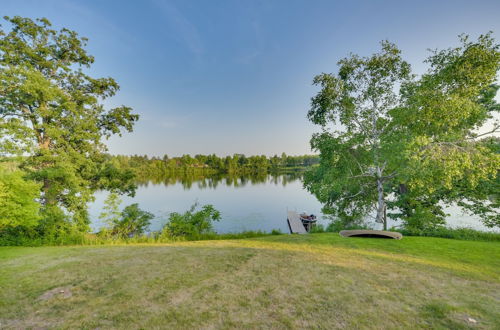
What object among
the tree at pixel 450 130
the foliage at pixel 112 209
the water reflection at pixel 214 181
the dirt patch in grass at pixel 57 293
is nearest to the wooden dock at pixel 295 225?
the tree at pixel 450 130

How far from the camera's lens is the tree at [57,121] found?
942 cm

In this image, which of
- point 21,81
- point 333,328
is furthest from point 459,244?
point 21,81

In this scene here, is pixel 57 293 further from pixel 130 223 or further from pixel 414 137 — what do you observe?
pixel 414 137

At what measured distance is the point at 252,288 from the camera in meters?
3.64

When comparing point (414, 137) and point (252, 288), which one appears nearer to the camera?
point (252, 288)

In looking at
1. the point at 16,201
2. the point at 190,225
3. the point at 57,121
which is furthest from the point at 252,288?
the point at 57,121

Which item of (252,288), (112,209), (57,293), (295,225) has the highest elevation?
(112,209)

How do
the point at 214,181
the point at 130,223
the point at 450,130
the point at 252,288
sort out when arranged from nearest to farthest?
the point at 252,288 → the point at 450,130 → the point at 130,223 → the point at 214,181

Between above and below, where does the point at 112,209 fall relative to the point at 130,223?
above

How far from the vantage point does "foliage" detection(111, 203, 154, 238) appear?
9489 millimetres

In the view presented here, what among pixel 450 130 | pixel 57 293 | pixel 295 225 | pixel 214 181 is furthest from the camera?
pixel 214 181

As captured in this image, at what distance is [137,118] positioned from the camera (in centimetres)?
1366

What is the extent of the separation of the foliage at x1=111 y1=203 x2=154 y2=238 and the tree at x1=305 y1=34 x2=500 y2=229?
9.45 m

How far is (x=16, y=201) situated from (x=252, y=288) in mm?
7839
